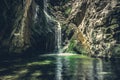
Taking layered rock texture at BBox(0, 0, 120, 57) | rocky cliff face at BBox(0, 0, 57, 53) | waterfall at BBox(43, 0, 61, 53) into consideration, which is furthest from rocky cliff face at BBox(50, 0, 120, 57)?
rocky cliff face at BBox(0, 0, 57, 53)

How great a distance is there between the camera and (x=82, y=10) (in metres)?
86.4

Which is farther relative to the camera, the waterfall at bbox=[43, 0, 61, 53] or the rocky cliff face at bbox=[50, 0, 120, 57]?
the waterfall at bbox=[43, 0, 61, 53]

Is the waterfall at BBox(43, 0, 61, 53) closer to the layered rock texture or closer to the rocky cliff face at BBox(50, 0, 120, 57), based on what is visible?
the layered rock texture

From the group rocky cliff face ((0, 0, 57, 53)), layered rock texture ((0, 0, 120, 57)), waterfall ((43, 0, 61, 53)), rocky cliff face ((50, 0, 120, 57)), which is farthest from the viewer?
waterfall ((43, 0, 61, 53))

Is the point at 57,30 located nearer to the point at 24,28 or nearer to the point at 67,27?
the point at 67,27

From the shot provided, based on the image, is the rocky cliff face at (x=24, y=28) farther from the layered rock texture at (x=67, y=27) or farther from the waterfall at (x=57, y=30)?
the waterfall at (x=57, y=30)

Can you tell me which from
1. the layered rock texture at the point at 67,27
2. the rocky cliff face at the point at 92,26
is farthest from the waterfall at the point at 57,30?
the rocky cliff face at the point at 92,26

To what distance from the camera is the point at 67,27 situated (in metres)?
88.4

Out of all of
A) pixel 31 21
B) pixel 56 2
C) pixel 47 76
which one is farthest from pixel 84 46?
pixel 47 76

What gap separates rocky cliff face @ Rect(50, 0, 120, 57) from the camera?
7125 centimetres

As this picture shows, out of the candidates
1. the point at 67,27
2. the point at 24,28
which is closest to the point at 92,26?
the point at 67,27

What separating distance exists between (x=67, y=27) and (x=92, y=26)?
40.7 feet

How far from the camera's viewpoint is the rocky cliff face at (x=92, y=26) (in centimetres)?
7125

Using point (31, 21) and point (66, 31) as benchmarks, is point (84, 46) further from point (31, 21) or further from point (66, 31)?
point (31, 21)
